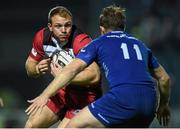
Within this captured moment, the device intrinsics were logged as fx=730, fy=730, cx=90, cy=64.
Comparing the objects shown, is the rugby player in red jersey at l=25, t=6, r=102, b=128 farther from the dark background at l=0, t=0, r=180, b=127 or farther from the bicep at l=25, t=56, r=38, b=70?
the dark background at l=0, t=0, r=180, b=127

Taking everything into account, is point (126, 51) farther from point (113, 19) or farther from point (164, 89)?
point (164, 89)

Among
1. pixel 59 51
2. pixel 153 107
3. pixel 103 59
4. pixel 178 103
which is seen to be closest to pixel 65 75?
pixel 103 59

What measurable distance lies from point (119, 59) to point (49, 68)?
1.22 metres

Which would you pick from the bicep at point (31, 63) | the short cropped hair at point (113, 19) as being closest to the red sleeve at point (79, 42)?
the bicep at point (31, 63)

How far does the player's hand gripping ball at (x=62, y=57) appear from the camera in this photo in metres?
7.19

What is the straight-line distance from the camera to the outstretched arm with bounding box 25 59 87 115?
19.4ft

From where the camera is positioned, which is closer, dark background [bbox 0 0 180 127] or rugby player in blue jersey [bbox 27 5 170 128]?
rugby player in blue jersey [bbox 27 5 170 128]

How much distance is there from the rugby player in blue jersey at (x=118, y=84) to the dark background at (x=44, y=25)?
5.91 m

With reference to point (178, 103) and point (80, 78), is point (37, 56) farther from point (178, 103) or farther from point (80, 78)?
point (178, 103)

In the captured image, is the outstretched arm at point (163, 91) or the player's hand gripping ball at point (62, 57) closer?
the outstretched arm at point (163, 91)

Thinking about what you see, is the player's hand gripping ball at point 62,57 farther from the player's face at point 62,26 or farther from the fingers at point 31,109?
the fingers at point 31,109

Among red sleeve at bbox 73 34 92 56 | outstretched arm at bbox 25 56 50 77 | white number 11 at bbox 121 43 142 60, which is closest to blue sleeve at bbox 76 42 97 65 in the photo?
white number 11 at bbox 121 43 142 60

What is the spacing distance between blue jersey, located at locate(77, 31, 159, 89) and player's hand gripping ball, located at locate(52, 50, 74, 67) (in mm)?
971

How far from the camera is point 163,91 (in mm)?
6688
